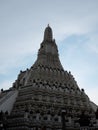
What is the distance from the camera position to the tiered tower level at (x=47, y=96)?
2785 inches

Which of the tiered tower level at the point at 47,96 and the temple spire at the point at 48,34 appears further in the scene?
the temple spire at the point at 48,34

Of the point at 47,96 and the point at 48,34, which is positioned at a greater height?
the point at 48,34

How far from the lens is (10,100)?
8662 centimetres

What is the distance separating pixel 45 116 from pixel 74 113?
60.6ft

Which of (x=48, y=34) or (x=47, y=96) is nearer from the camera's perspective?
(x=47, y=96)

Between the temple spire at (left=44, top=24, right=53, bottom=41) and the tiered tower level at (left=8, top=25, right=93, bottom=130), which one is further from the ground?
the temple spire at (left=44, top=24, right=53, bottom=41)

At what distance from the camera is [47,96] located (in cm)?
8819

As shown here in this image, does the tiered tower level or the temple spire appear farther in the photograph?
the temple spire

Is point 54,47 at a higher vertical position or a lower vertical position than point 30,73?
higher

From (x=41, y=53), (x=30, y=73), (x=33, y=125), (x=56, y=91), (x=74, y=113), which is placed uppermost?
(x=41, y=53)

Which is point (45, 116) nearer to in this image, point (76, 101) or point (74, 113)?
point (74, 113)

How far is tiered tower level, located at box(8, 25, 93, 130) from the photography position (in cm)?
7075

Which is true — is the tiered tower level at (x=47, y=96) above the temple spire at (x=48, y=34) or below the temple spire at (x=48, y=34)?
below

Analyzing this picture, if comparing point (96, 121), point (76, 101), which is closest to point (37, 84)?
point (76, 101)
